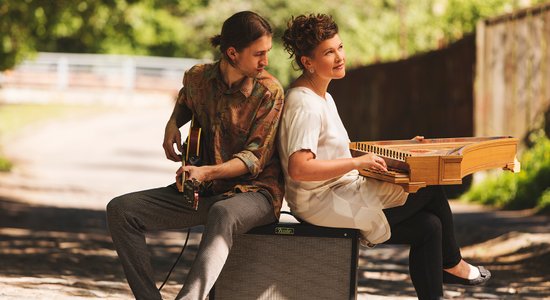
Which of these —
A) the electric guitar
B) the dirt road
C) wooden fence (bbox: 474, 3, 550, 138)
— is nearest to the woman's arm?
the electric guitar

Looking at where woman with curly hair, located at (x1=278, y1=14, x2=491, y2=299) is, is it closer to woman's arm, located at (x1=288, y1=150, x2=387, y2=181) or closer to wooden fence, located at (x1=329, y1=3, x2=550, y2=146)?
woman's arm, located at (x1=288, y1=150, x2=387, y2=181)

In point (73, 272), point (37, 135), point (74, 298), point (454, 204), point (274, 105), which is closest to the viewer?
point (274, 105)

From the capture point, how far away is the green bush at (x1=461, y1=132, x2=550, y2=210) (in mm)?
13320

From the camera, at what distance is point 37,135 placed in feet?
101

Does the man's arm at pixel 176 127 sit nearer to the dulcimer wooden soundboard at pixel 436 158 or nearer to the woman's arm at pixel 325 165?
the woman's arm at pixel 325 165

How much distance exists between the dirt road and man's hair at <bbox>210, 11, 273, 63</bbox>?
2216mm

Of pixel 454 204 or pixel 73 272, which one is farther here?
pixel 454 204

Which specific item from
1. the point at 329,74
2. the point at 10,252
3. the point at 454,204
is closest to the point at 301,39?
the point at 329,74

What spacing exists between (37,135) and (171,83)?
63.0ft

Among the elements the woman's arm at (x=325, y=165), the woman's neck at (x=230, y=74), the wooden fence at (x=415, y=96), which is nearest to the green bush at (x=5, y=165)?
the wooden fence at (x=415, y=96)

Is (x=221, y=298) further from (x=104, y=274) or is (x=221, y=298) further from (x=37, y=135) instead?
(x=37, y=135)

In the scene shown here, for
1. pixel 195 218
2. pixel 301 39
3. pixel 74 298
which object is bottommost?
pixel 74 298

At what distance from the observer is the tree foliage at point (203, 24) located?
16453 mm

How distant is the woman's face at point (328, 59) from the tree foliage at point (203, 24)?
9.19 metres
